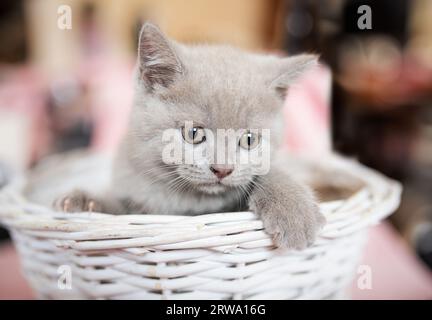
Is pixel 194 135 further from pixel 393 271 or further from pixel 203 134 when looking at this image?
pixel 393 271

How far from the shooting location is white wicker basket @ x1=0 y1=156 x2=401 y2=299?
0.76 meters

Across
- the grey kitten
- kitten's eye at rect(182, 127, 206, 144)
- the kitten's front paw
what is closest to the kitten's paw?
the grey kitten

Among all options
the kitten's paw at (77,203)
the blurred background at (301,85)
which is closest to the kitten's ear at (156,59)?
the kitten's paw at (77,203)

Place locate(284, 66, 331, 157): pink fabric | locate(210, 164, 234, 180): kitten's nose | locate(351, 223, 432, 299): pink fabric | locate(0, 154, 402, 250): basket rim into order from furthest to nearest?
locate(284, 66, 331, 157): pink fabric < locate(351, 223, 432, 299): pink fabric < locate(210, 164, 234, 180): kitten's nose < locate(0, 154, 402, 250): basket rim

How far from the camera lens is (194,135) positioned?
2.89 ft

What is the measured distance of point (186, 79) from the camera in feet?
3.01

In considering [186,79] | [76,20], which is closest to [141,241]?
[186,79]

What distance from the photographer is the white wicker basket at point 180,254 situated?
0.76 metres

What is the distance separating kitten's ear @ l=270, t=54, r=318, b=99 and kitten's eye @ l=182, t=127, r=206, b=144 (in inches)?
7.8

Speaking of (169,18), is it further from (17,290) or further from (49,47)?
(17,290)

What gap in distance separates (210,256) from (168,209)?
0.22 meters


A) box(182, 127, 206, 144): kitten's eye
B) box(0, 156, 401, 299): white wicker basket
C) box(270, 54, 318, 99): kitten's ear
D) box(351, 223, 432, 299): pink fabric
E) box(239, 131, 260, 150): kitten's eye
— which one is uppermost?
box(270, 54, 318, 99): kitten's ear

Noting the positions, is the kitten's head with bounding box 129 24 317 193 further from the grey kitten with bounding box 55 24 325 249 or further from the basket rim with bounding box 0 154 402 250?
the basket rim with bounding box 0 154 402 250

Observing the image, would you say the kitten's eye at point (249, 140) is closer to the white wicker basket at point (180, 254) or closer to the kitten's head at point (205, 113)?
the kitten's head at point (205, 113)
